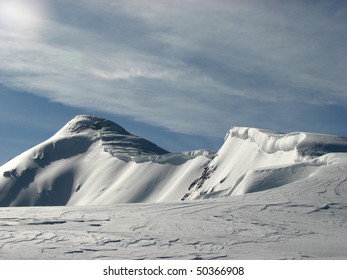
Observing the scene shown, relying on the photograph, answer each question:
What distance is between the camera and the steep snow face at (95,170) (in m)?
80.8

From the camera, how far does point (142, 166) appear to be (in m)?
90.1

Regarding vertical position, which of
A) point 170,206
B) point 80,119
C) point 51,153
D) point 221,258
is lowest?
point 221,258

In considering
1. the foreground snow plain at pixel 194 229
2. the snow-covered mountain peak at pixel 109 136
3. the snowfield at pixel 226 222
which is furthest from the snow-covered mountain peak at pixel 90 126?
the foreground snow plain at pixel 194 229

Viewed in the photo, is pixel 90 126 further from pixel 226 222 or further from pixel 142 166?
pixel 226 222

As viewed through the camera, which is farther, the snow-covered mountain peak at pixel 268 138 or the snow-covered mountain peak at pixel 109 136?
the snow-covered mountain peak at pixel 109 136

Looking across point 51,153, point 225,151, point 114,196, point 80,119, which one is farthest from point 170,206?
point 80,119

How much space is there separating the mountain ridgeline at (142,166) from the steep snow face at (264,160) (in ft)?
0.17

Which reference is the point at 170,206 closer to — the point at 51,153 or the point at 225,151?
the point at 225,151

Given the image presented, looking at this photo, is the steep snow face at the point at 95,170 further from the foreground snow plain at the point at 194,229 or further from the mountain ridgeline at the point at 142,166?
the foreground snow plain at the point at 194,229

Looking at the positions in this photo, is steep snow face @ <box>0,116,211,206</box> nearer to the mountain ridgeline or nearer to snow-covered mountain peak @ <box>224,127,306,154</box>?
the mountain ridgeline

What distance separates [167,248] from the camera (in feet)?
44.6

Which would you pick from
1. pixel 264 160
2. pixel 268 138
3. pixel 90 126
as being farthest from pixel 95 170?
pixel 264 160

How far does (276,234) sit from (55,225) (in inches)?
275

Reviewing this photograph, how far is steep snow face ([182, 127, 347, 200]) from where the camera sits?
86.0 feet
